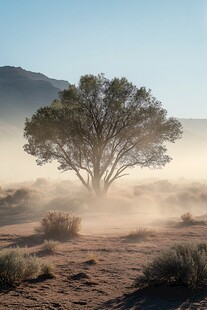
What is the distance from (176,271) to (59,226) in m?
8.23

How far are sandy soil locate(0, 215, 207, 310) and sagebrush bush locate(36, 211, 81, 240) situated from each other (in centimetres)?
49

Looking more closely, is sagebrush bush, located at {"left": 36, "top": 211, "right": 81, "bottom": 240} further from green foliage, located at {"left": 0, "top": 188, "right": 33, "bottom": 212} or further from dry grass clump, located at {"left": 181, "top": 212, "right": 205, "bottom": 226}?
green foliage, located at {"left": 0, "top": 188, "right": 33, "bottom": 212}

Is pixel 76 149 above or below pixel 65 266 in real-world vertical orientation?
above

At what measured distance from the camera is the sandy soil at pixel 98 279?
7105 mm

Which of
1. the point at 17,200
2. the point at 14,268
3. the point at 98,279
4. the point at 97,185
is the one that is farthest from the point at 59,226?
the point at 17,200

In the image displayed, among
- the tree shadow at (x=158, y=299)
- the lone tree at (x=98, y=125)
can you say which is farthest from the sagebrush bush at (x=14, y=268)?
the lone tree at (x=98, y=125)

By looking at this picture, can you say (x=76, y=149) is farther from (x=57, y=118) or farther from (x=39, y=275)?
(x=39, y=275)

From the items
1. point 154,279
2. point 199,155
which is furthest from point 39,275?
point 199,155

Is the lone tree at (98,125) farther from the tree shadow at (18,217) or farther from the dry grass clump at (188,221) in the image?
the dry grass clump at (188,221)

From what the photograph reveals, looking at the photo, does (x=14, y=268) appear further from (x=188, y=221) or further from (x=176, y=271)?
(x=188, y=221)

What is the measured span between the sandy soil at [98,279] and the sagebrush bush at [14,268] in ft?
0.68

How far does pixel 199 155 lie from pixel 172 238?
15765 centimetres

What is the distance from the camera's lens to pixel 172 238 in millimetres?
14422

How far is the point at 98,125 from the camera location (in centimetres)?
2711
